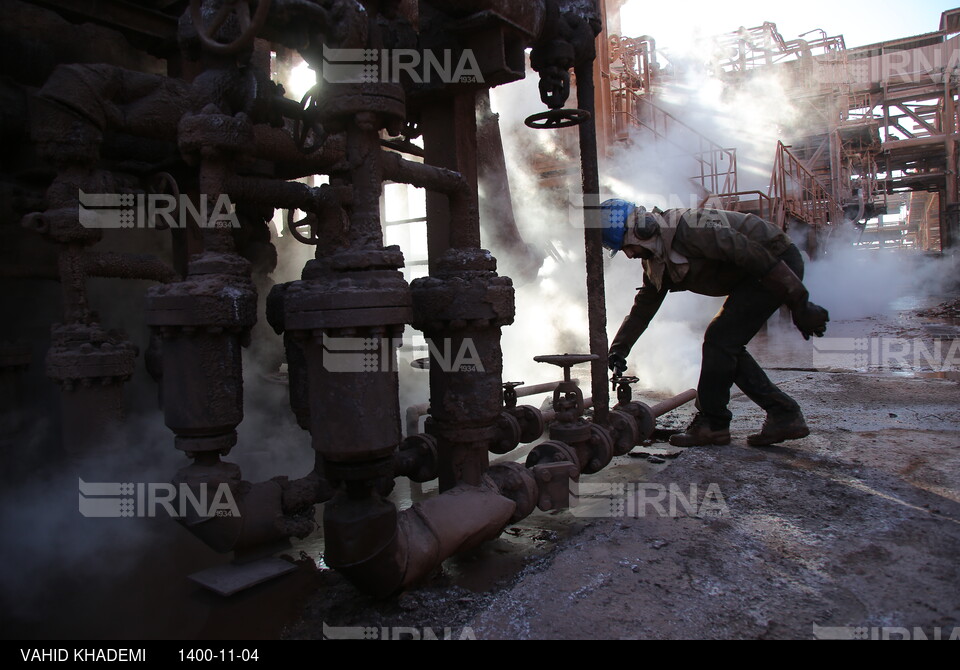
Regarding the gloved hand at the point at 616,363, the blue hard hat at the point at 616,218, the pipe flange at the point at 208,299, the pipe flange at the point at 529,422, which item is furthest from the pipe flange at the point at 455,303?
the gloved hand at the point at 616,363

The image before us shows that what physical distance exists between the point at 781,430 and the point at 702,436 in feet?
1.71

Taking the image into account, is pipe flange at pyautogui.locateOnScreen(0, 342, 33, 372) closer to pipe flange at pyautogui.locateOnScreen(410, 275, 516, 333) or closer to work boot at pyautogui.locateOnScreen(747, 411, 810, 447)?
pipe flange at pyautogui.locateOnScreen(410, 275, 516, 333)

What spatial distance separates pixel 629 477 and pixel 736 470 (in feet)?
2.31

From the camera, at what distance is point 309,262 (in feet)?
8.94

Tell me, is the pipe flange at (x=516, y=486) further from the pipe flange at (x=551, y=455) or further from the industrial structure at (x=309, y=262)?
the pipe flange at (x=551, y=455)

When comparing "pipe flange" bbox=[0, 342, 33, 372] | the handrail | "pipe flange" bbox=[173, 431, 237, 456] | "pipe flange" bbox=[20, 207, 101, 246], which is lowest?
"pipe flange" bbox=[173, 431, 237, 456]

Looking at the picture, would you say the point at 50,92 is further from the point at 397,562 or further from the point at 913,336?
the point at 913,336

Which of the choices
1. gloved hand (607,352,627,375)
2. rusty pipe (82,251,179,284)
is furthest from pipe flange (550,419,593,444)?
rusty pipe (82,251,179,284)

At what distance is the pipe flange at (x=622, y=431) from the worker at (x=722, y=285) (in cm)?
50

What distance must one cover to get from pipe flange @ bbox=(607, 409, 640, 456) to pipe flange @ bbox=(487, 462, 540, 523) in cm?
121

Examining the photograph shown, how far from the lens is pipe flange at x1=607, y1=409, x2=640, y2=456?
4164 millimetres

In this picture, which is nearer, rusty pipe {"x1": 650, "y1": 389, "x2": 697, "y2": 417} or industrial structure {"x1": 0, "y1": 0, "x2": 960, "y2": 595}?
industrial structure {"x1": 0, "y1": 0, "x2": 960, "y2": 595}

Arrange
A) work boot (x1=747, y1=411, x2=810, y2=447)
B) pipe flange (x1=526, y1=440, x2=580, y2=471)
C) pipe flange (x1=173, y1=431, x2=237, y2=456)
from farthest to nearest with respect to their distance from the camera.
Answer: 1. work boot (x1=747, y1=411, x2=810, y2=447)
2. pipe flange (x1=526, y1=440, x2=580, y2=471)
3. pipe flange (x1=173, y1=431, x2=237, y2=456)

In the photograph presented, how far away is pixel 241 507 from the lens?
2.63 meters
